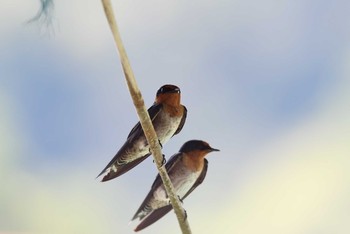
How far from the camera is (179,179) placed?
2203 mm

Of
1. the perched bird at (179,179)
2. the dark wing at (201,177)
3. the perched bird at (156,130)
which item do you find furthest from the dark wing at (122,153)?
the dark wing at (201,177)

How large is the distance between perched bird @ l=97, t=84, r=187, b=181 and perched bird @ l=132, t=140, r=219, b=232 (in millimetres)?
116

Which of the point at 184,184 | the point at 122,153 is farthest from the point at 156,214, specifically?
the point at 122,153

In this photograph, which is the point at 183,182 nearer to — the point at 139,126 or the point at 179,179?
the point at 179,179

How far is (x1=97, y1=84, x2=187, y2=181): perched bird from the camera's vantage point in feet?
6.73

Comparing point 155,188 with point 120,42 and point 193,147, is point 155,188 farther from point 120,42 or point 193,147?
point 120,42

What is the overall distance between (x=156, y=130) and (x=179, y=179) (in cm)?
24

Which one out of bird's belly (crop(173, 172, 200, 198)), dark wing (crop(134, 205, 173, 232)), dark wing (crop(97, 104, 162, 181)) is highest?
dark wing (crop(97, 104, 162, 181))

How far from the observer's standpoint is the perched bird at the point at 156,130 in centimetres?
205

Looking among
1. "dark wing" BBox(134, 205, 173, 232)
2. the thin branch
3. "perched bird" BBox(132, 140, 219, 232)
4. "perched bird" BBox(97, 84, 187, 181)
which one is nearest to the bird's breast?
Result: "perched bird" BBox(97, 84, 187, 181)

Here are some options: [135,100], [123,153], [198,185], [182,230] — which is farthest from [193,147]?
[135,100]

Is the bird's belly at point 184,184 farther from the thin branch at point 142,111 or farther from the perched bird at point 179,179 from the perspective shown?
the thin branch at point 142,111

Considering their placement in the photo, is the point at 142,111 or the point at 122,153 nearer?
the point at 142,111

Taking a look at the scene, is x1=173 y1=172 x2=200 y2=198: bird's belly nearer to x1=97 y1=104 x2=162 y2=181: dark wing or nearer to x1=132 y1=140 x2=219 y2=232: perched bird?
x1=132 y1=140 x2=219 y2=232: perched bird
